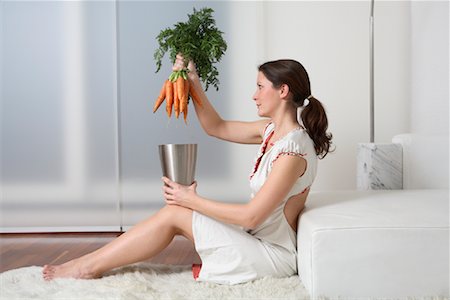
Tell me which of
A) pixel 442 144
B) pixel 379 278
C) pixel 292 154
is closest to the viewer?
pixel 379 278

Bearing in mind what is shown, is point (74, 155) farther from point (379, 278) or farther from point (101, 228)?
point (379, 278)

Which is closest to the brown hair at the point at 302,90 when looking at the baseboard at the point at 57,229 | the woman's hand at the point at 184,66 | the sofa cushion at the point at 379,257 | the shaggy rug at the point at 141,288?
the woman's hand at the point at 184,66

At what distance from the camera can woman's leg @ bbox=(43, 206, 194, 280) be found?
2.48m

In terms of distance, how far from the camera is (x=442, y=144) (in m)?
3.30

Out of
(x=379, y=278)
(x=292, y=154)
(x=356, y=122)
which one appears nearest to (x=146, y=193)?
(x=356, y=122)

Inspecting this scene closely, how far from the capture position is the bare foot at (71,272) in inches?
99.7

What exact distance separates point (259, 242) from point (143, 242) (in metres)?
0.47

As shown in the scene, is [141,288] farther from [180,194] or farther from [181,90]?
[181,90]

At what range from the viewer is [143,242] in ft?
8.13

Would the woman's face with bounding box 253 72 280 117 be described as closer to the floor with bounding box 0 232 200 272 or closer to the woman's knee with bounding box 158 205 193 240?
the woman's knee with bounding box 158 205 193 240

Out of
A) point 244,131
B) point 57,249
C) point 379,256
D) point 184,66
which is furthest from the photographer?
point 57,249

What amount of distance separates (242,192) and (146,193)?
27.5 inches

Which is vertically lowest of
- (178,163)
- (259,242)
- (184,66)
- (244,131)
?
(259,242)

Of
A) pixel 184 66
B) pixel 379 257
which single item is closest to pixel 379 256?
pixel 379 257
